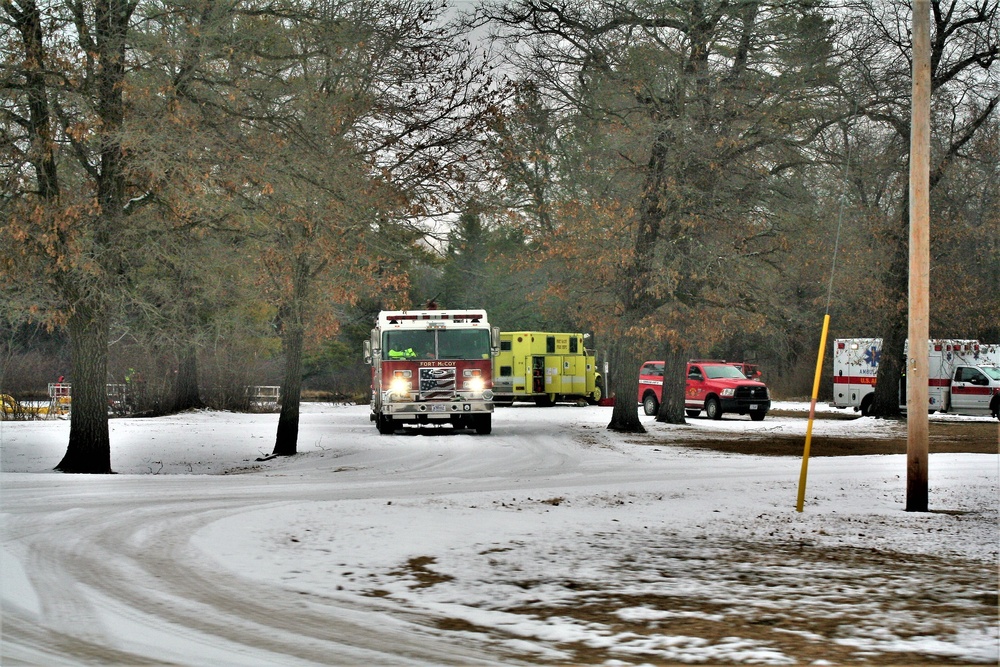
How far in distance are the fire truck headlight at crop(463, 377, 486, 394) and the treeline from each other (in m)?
3.12

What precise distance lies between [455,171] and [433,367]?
7956 millimetres

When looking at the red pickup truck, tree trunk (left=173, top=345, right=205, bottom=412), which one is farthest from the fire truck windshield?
tree trunk (left=173, top=345, right=205, bottom=412)

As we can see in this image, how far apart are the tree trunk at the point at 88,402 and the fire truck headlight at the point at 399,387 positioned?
936 centimetres

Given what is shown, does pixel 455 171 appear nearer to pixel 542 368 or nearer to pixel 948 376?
pixel 948 376

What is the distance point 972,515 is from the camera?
13.6m

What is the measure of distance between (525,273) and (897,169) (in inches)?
506

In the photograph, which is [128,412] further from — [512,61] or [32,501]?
[32,501]

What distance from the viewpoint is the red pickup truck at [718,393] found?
40281 mm

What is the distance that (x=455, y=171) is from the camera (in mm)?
22016

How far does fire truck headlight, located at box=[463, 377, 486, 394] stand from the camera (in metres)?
29.1

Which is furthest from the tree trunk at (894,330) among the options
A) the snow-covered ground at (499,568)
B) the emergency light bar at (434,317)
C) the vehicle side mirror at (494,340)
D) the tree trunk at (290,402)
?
the tree trunk at (290,402)

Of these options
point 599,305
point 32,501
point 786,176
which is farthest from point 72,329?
point 786,176

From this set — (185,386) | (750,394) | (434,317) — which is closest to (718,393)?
(750,394)

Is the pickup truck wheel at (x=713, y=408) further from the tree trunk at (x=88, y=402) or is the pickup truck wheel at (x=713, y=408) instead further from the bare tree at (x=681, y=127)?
the tree trunk at (x=88, y=402)
